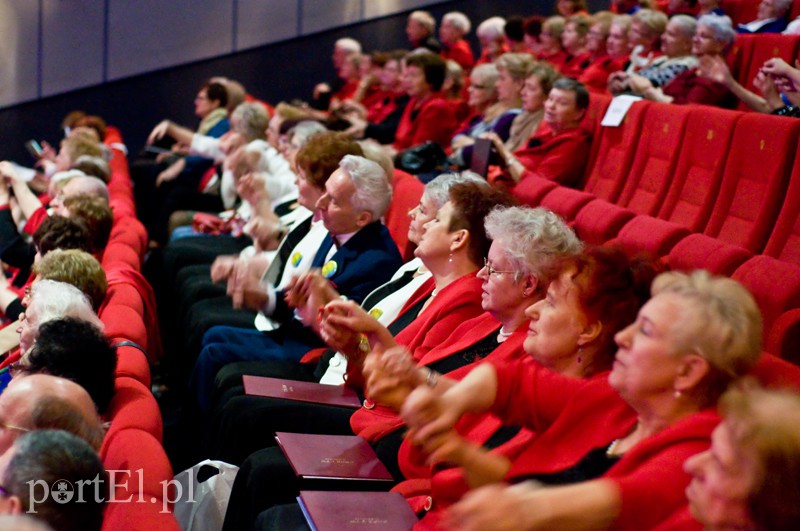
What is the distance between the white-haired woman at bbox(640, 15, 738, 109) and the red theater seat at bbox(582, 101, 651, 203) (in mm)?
321

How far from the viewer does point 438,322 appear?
2.09 metres

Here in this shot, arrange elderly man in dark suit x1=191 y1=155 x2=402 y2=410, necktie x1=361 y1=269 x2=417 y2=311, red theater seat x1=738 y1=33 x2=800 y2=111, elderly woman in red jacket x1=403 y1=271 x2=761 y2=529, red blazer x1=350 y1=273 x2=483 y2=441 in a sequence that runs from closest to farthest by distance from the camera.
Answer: elderly woman in red jacket x1=403 y1=271 x2=761 y2=529, red blazer x1=350 y1=273 x2=483 y2=441, necktie x1=361 y1=269 x2=417 y2=311, elderly man in dark suit x1=191 y1=155 x2=402 y2=410, red theater seat x1=738 y1=33 x2=800 y2=111

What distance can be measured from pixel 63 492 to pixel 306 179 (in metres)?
1.81

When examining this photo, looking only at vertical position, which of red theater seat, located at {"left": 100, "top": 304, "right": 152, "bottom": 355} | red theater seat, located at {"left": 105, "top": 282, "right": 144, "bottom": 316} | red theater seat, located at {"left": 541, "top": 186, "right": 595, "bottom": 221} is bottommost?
red theater seat, located at {"left": 105, "top": 282, "right": 144, "bottom": 316}

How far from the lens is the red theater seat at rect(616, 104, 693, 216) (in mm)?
3357

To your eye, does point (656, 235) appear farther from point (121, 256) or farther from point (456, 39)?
point (456, 39)

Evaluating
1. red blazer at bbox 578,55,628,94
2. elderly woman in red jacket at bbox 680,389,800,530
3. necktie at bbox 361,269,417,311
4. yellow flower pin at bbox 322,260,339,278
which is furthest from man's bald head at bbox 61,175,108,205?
red blazer at bbox 578,55,628,94

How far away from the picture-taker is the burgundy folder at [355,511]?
59.9 inches

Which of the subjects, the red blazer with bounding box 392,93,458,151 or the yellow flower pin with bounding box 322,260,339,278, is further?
the red blazer with bounding box 392,93,458,151

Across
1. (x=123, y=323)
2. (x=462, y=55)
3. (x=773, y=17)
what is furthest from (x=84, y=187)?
(x=462, y=55)

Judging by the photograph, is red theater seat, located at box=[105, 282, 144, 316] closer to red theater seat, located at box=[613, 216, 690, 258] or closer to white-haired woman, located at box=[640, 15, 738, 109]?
red theater seat, located at box=[613, 216, 690, 258]

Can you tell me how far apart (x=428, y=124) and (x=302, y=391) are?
326 centimetres

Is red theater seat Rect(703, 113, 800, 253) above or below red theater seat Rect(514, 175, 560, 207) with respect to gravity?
above

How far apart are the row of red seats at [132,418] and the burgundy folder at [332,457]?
0.26 m
